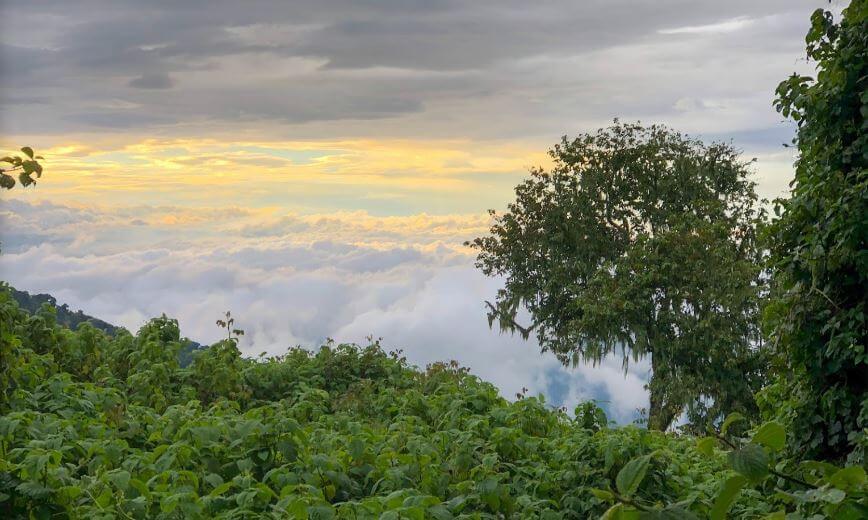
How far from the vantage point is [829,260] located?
654 centimetres

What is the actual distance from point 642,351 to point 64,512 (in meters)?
22.0

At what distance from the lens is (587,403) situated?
383 inches

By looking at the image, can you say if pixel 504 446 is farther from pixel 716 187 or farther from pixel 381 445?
pixel 716 187

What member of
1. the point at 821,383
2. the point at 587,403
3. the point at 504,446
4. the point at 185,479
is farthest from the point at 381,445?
the point at 821,383

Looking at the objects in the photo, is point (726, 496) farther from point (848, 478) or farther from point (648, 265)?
point (648, 265)

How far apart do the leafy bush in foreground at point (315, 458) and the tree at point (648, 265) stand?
1300 centimetres

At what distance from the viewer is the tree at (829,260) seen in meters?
6.49

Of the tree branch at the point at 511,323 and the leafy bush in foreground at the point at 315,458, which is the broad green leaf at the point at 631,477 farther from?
the tree branch at the point at 511,323

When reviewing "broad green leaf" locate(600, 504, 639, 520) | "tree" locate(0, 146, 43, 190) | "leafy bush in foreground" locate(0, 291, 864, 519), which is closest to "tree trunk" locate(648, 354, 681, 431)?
"leafy bush in foreground" locate(0, 291, 864, 519)

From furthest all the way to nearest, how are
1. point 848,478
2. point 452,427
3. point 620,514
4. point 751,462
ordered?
1. point 452,427
2. point 848,478
3. point 751,462
4. point 620,514

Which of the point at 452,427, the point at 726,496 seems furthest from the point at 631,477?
the point at 452,427

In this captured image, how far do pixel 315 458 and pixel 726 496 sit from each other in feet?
17.9

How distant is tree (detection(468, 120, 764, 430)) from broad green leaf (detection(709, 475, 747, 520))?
2150cm

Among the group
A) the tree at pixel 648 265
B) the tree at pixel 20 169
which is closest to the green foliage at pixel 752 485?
the tree at pixel 20 169
